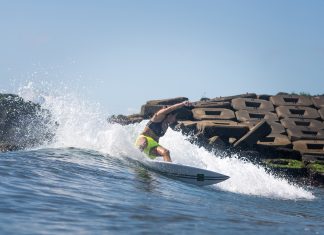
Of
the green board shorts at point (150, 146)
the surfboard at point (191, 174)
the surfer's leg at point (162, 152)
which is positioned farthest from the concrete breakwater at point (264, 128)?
the surfboard at point (191, 174)

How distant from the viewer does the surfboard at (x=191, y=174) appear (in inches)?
436

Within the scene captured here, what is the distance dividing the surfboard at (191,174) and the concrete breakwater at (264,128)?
19.8 ft

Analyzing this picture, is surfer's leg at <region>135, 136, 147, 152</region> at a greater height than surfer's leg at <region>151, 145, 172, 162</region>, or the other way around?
surfer's leg at <region>135, 136, 147, 152</region>

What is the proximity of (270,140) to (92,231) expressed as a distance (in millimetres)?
16656

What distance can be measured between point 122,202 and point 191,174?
15.7ft

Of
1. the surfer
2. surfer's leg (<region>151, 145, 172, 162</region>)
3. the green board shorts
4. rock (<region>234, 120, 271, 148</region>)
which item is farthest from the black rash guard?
rock (<region>234, 120, 271, 148</region>)

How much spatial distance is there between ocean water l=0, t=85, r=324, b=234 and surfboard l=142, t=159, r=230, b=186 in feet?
0.79

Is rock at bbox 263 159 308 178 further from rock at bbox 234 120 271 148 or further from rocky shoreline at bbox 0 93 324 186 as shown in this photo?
rock at bbox 234 120 271 148

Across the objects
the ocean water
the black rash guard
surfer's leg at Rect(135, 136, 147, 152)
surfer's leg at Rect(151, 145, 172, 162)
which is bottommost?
the ocean water

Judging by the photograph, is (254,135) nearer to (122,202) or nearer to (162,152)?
(162,152)

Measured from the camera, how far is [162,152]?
41.2ft

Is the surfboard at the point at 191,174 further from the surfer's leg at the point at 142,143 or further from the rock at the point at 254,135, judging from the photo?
the rock at the point at 254,135

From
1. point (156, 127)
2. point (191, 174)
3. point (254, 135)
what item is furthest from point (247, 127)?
point (191, 174)

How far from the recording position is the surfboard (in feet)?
36.3
